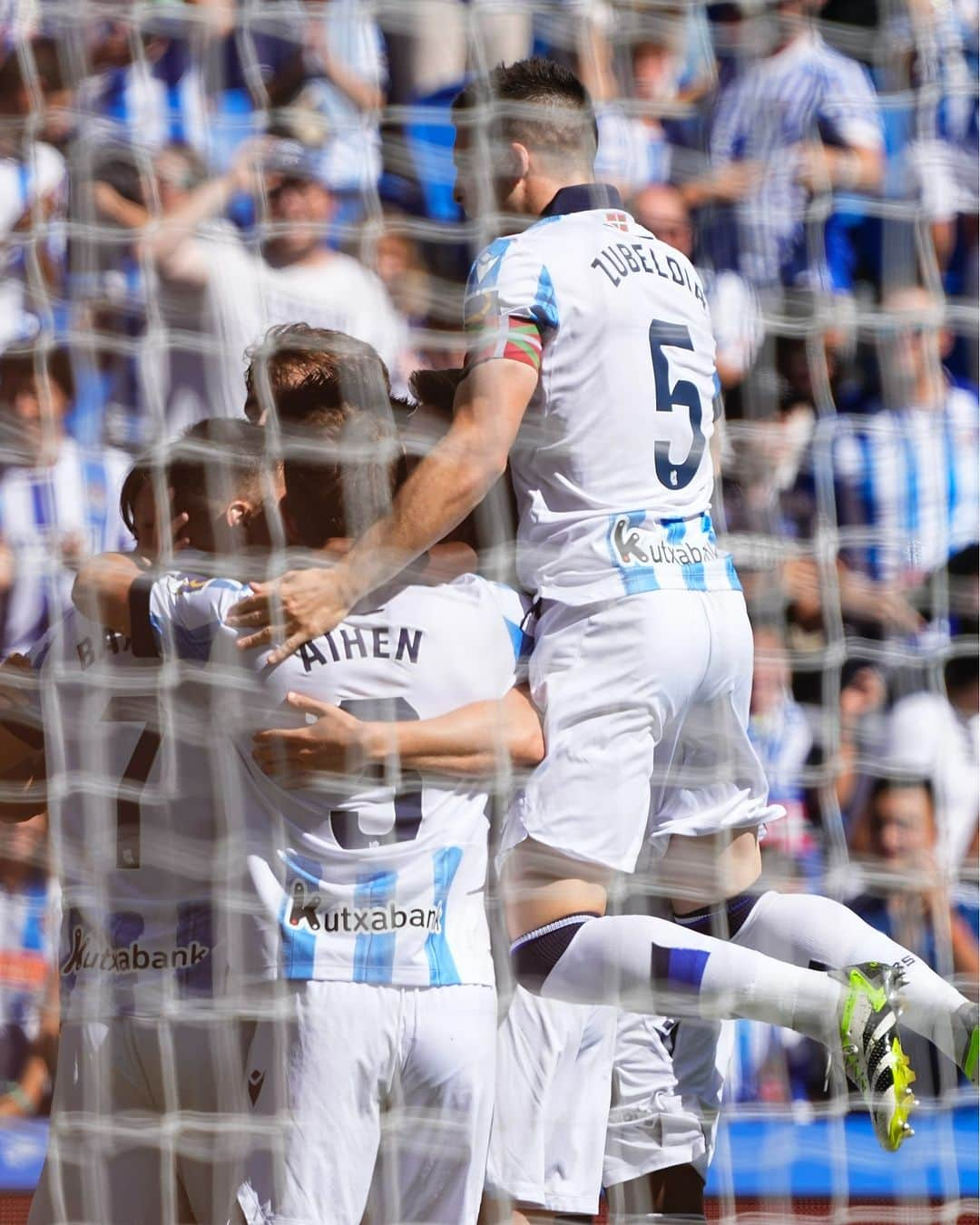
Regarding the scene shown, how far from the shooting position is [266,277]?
236 cm

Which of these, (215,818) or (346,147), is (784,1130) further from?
(346,147)

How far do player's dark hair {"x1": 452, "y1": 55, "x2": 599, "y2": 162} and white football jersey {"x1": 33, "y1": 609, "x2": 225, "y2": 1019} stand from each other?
0.79m

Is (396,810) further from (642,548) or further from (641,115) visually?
(641,115)

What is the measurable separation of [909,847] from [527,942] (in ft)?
2.70

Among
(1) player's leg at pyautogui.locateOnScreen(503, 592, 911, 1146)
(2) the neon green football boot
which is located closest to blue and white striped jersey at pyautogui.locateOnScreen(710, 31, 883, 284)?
(1) player's leg at pyautogui.locateOnScreen(503, 592, 911, 1146)

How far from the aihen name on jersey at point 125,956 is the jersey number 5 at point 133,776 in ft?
0.28

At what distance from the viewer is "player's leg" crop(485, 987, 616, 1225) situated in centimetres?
196

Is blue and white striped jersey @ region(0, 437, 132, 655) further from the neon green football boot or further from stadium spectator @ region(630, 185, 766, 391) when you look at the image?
the neon green football boot

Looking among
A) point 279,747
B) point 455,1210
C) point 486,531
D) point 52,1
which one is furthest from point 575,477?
point 52,1

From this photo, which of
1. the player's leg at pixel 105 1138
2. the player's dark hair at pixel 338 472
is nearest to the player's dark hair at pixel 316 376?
the player's dark hair at pixel 338 472

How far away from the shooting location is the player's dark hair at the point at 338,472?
182cm

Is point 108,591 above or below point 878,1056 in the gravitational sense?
above

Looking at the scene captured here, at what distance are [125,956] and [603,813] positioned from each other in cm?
54

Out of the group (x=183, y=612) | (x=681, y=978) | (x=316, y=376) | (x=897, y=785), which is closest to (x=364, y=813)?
(x=183, y=612)
